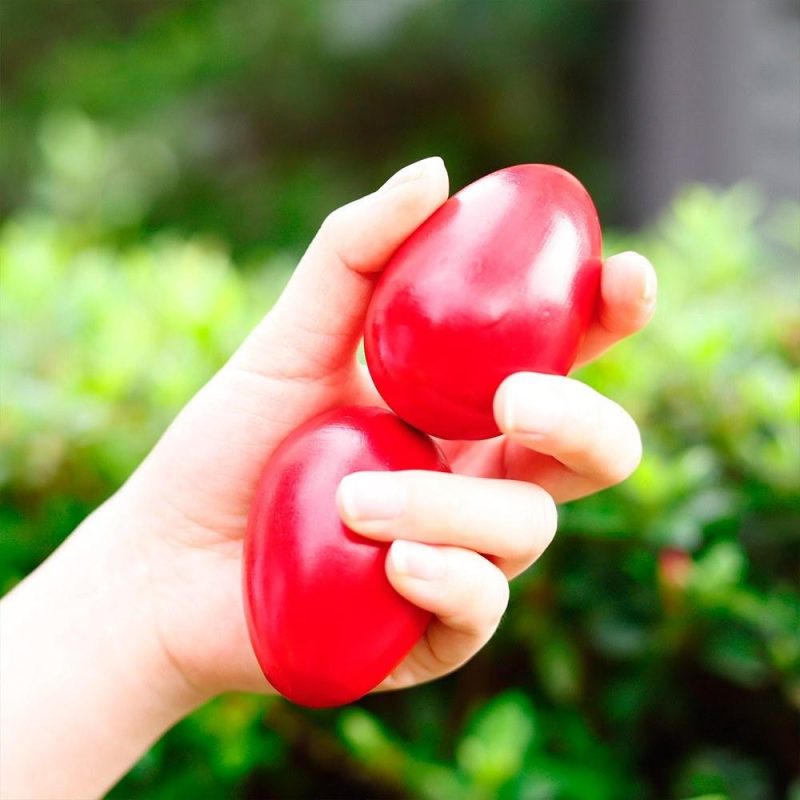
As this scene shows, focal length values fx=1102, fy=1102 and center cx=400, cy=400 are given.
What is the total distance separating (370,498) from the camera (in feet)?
2.93

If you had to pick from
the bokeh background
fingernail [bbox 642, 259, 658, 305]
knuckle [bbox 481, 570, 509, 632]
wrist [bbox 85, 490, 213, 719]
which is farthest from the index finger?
wrist [bbox 85, 490, 213, 719]

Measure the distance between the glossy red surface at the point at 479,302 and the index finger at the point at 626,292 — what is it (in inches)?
0.9

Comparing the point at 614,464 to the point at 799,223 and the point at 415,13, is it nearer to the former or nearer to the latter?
the point at 799,223

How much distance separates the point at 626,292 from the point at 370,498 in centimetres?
30

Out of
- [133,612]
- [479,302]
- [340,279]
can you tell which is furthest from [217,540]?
[479,302]

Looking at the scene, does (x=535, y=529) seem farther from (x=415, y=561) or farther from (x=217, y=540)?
(x=217, y=540)

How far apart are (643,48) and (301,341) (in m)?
6.70

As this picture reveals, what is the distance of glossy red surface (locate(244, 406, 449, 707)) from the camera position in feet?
2.97

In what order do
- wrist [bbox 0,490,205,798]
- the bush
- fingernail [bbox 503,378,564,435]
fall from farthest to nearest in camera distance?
1. the bush
2. wrist [bbox 0,490,205,798]
3. fingernail [bbox 503,378,564,435]

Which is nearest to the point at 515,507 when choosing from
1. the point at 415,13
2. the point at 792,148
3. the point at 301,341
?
the point at 301,341

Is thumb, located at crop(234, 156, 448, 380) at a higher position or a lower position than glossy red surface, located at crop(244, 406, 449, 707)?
higher

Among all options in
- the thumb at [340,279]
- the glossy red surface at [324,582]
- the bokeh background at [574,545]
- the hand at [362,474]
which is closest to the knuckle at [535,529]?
the hand at [362,474]

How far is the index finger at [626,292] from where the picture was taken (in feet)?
3.22

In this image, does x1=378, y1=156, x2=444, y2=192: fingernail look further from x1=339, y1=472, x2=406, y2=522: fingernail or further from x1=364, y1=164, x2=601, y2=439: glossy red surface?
x1=339, y1=472, x2=406, y2=522: fingernail
